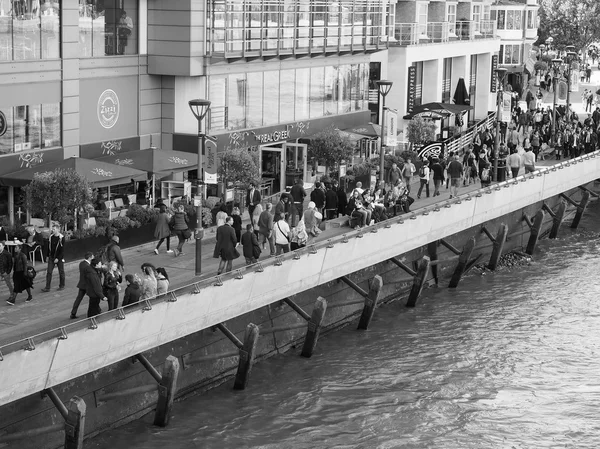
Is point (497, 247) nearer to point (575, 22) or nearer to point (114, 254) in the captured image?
point (114, 254)

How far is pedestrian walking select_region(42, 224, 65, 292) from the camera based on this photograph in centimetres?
2967

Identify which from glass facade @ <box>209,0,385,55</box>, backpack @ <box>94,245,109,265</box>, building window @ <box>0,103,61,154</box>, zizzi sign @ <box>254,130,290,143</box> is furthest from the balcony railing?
backpack @ <box>94,245,109,265</box>

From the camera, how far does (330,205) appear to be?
39906 mm

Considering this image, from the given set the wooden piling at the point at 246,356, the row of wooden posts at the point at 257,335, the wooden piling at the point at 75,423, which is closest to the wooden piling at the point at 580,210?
the row of wooden posts at the point at 257,335

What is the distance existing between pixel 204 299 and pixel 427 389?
5738 mm

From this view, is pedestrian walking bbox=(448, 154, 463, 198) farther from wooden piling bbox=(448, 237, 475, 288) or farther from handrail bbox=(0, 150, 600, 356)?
handrail bbox=(0, 150, 600, 356)

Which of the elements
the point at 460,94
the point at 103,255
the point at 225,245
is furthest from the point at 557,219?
the point at 103,255

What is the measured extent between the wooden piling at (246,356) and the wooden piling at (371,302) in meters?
5.60

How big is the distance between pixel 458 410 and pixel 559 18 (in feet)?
351

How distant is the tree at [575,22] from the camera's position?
129 metres

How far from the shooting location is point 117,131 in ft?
134

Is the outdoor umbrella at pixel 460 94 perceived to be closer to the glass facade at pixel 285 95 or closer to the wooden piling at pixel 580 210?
the glass facade at pixel 285 95

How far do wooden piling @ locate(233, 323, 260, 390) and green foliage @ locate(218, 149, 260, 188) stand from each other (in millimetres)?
12290

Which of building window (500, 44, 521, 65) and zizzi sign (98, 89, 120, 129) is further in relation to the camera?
building window (500, 44, 521, 65)
